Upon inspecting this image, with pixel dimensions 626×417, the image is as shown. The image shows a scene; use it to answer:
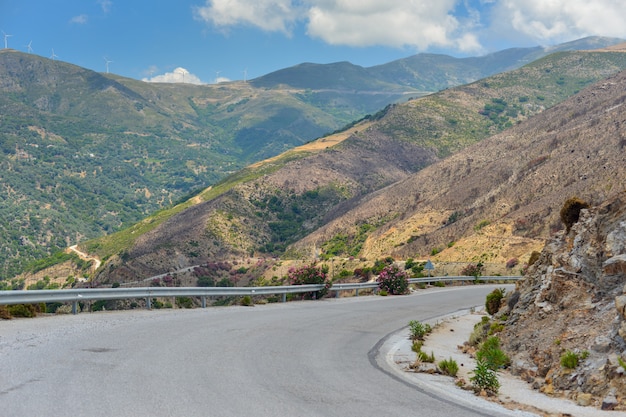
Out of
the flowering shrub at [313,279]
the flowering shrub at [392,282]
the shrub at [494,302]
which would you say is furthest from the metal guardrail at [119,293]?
the shrub at [494,302]

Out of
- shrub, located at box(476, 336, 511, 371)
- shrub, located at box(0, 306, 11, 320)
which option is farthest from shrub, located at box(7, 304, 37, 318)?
shrub, located at box(476, 336, 511, 371)

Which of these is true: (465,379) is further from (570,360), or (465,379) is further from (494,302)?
(494,302)

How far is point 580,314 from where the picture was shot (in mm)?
11625

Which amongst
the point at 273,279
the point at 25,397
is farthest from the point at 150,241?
the point at 25,397

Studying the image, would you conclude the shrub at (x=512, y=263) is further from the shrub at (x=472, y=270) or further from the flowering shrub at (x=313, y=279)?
the flowering shrub at (x=313, y=279)

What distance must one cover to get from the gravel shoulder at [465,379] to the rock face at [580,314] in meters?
0.28

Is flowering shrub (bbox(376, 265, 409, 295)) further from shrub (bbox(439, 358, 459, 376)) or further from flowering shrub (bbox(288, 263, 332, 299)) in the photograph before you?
shrub (bbox(439, 358, 459, 376))

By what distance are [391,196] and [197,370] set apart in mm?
88206

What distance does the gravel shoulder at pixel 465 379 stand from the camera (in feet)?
26.5

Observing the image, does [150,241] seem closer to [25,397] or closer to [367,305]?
[367,305]

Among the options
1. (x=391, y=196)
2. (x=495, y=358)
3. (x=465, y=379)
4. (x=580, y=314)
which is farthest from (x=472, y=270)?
(x=391, y=196)

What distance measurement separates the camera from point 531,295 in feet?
47.5

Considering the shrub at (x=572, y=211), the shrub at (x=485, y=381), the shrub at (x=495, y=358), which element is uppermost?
the shrub at (x=572, y=211)

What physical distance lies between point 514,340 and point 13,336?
992 cm
